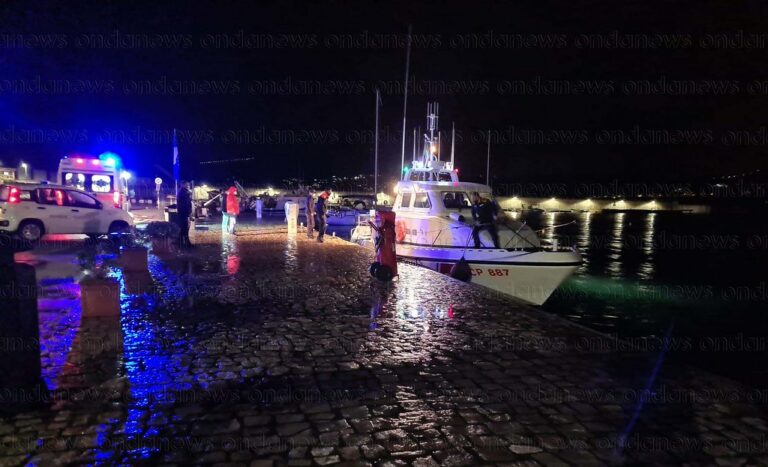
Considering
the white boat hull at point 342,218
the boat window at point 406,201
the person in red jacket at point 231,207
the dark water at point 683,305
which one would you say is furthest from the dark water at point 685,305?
the white boat hull at point 342,218

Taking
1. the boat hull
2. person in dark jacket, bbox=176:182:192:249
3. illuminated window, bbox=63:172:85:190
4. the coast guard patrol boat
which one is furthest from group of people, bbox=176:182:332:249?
the boat hull

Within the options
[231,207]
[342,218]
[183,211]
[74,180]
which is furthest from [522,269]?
[342,218]

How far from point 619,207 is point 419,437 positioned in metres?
144

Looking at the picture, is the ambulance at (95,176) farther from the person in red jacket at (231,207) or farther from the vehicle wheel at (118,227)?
the person in red jacket at (231,207)

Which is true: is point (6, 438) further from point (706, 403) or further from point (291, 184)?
point (291, 184)

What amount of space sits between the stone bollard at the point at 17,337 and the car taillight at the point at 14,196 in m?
13.0

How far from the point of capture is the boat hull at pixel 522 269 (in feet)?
40.5

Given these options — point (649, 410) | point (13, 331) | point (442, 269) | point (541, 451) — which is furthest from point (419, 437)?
point (442, 269)

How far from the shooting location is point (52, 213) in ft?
49.2

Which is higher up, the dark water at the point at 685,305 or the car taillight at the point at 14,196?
the car taillight at the point at 14,196

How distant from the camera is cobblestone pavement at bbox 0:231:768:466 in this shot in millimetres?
3748

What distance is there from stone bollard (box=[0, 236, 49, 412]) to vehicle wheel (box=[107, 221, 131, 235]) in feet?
42.8

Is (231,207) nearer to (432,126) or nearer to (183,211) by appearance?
(183,211)

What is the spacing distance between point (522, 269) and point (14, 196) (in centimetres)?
1505
